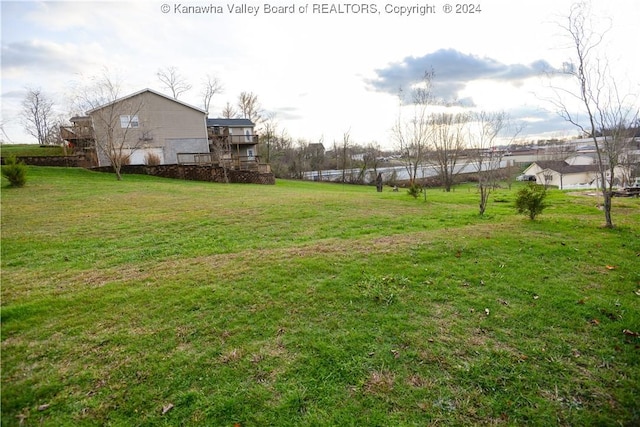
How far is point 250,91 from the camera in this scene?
40469mm

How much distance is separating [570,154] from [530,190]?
5467 cm

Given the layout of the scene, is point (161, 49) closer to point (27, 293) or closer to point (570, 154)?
point (27, 293)

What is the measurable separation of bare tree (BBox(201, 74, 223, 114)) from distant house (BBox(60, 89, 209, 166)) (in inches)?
549

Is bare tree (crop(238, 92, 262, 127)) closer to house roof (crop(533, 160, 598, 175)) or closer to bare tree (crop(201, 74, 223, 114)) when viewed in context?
bare tree (crop(201, 74, 223, 114))

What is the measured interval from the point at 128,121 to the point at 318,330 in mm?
27623

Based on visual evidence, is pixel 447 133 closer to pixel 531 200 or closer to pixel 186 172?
pixel 531 200

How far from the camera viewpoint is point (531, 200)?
827 centimetres

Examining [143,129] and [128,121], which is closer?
[128,121]

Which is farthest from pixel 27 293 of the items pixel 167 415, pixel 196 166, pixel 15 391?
pixel 196 166

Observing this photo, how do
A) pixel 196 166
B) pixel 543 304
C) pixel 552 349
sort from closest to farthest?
pixel 552 349, pixel 543 304, pixel 196 166

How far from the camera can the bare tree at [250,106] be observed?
1613 inches

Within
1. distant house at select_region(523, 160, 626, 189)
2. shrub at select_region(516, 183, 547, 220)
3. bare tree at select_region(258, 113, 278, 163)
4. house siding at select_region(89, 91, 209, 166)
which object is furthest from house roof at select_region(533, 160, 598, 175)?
house siding at select_region(89, 91, 209, 166)

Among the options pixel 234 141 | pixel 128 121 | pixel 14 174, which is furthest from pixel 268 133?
pixel 14 174

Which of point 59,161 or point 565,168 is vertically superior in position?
point 59,161
